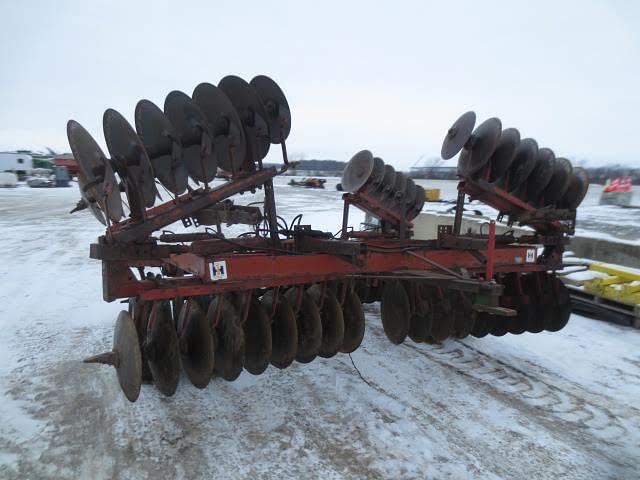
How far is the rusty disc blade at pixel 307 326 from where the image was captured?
339 centimetres

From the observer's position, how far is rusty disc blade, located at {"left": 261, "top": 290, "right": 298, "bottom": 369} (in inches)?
129

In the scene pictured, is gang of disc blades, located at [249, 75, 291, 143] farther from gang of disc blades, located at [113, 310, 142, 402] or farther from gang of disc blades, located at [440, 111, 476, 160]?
gang of disc blades, located at [113, 310, 142, 402]

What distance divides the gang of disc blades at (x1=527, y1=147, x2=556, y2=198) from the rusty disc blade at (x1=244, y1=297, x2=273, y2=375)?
2.80 meters

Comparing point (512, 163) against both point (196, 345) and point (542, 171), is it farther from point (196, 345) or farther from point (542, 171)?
point (196, 345)

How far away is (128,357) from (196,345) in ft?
1.67

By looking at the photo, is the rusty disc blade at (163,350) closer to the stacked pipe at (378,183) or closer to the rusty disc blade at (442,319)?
the rusty disc blade at (442,319)

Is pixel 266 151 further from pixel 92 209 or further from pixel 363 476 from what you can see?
pixel 363 476

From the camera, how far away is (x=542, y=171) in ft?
13.7

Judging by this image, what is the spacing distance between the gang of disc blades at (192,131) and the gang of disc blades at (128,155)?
36 cm

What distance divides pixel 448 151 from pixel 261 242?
1984 mm

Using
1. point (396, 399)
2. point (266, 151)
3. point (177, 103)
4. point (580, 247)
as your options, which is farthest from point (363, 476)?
point (580, 247)

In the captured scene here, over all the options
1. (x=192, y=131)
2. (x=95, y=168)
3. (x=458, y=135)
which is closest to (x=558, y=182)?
(x=458, y=135)

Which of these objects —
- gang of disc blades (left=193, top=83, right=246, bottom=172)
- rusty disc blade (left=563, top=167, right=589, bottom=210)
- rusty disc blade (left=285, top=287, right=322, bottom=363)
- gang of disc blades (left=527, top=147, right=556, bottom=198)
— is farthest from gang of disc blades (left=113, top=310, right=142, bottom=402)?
rusty disc blade (left=563, top=167, right=589, bottom=210)

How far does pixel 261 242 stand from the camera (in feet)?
11.9
